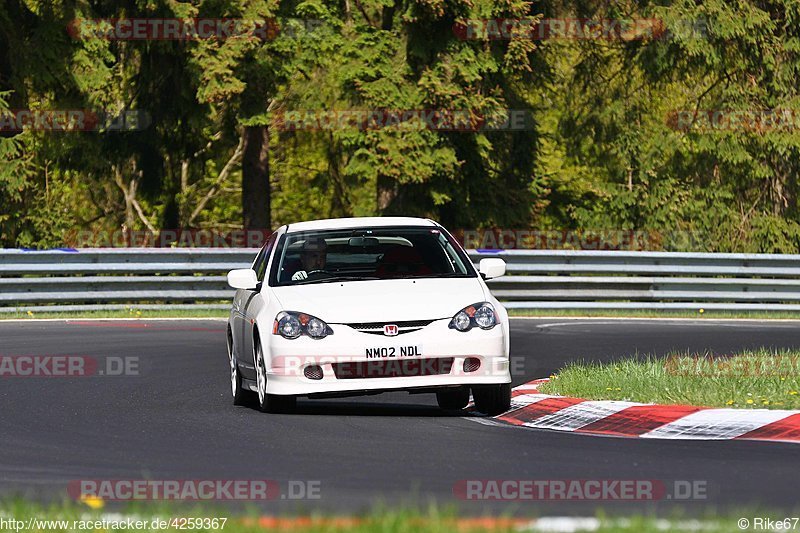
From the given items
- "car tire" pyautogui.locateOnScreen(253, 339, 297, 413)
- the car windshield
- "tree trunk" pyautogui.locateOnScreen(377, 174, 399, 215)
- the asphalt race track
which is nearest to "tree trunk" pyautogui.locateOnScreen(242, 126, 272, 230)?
"tree trunk" pyautogui.locateOnScreen(377, 174, 399, 215)

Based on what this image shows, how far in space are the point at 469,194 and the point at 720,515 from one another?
27.7 m

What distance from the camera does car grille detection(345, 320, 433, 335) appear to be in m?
11.8

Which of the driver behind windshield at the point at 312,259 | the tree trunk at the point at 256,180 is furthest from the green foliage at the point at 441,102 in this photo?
the driver behind windshield at the point at 312,259

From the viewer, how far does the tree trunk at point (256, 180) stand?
3553 cm

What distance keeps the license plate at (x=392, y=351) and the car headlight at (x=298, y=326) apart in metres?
0.34

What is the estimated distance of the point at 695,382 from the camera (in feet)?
41.6

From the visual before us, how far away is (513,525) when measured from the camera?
6555mm

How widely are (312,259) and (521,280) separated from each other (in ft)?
44.5

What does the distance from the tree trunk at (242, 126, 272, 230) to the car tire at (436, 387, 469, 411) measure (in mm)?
22270

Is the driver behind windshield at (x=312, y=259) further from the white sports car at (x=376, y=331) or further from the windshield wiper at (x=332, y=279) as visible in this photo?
the windshield wiper at (x=332, y=279)

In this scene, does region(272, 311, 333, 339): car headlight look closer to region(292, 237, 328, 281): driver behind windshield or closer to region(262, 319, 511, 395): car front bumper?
region(262, 319, 511, 395): car front bumper

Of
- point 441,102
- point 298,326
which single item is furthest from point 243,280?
point 441,102

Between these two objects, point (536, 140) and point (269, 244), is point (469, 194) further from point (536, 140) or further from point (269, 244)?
point (269, 244)

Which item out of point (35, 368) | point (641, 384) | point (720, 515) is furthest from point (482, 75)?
Answer: point (720, 515)
